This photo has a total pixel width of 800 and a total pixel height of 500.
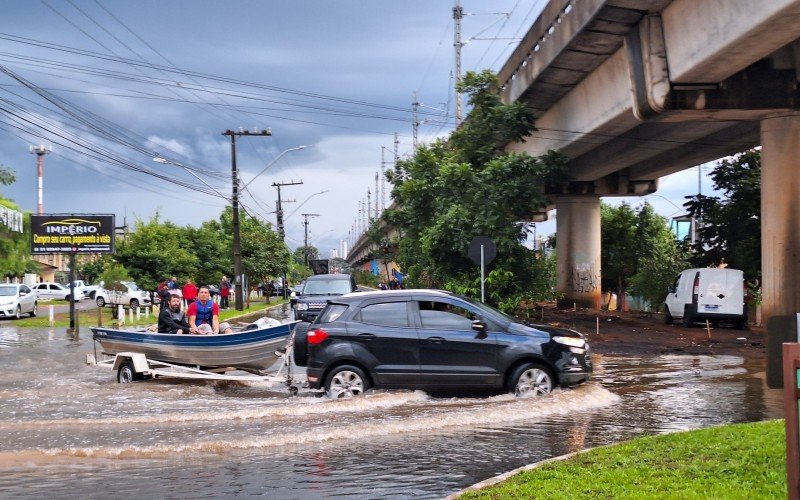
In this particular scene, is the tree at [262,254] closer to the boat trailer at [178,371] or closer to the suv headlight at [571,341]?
the boat trailer at [178,371]

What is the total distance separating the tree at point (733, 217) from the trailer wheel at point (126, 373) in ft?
73.6

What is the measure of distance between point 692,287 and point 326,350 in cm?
1709

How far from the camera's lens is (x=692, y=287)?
1036 inches

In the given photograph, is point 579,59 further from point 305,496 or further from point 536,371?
point 305,496

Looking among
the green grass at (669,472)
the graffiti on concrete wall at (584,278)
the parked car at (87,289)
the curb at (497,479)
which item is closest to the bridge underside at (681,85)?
the graffiti on concrete wall at (584,278)

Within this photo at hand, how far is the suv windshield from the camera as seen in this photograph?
1101 inches

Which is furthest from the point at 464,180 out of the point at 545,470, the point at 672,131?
the point at 545,470

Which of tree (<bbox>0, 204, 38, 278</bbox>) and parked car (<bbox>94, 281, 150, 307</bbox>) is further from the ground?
tree (<bbox>0, 204, 38, 278</bbox>)

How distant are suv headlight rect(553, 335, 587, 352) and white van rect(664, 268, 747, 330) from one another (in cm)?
1461

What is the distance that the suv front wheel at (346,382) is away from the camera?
1241 cm

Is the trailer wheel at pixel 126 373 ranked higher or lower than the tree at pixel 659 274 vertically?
lower

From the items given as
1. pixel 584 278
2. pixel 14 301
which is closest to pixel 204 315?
pixel 584 278

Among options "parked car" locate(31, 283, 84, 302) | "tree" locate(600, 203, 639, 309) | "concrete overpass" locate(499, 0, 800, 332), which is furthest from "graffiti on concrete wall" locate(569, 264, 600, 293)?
"parked car" locate(31, 283, 84, 302)

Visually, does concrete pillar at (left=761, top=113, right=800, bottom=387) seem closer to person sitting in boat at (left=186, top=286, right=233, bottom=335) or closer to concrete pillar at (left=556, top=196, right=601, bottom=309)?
person sitting in boat at (left=186, top=286, right=233, bottom=335)
